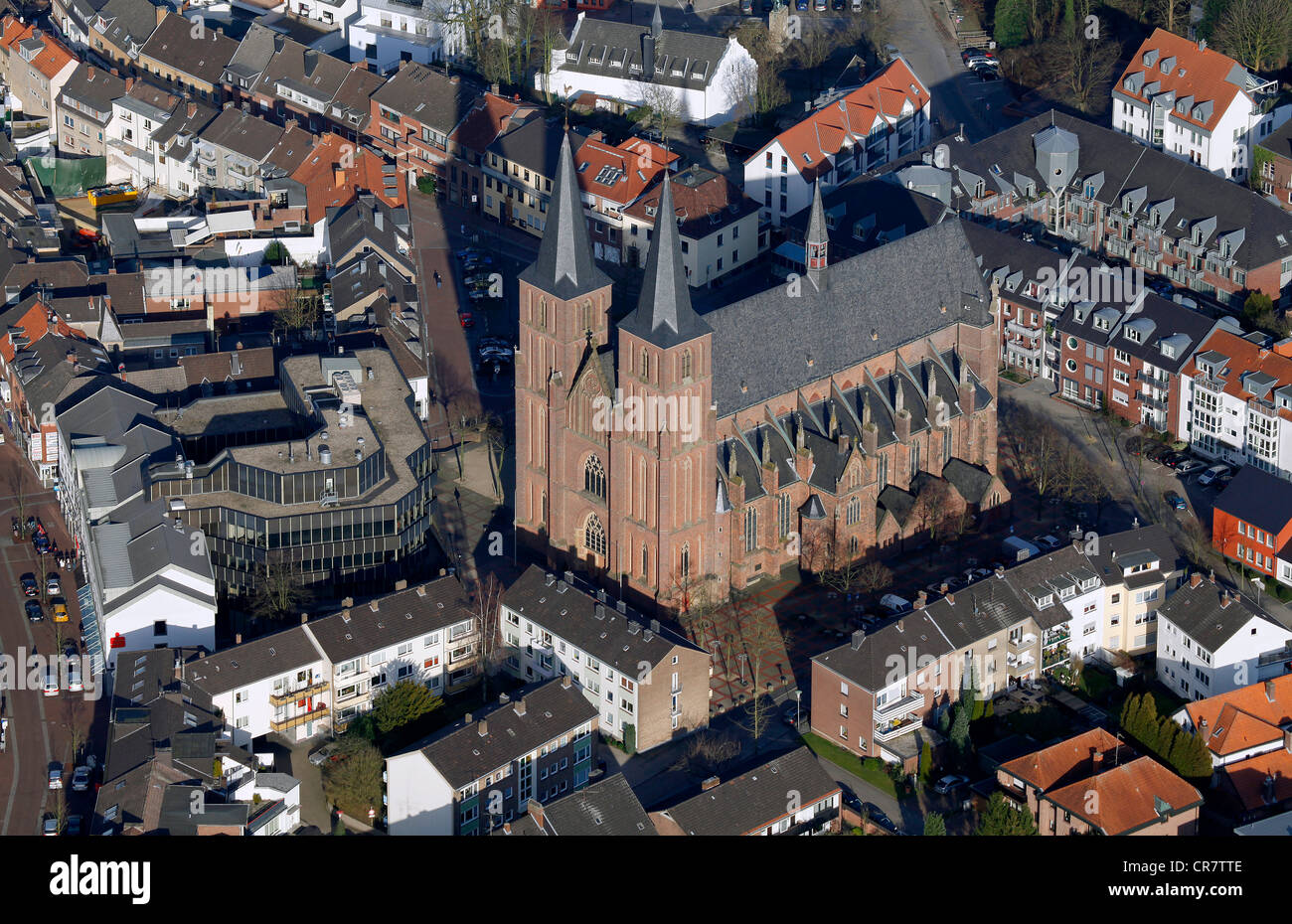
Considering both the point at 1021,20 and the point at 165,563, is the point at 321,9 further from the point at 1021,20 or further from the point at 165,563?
the point at 165,563

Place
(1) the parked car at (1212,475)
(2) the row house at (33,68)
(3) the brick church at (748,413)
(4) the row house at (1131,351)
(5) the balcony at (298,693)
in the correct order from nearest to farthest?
(5) the balcony at (298,693), (3) the brick church at (748,413), (1) the parked car at (1212,475), (4) the row house at (1131,351), (2) the row house at (33,68)

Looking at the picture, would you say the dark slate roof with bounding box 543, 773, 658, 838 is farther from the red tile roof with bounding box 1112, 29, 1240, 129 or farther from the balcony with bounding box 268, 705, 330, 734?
the red tile roof with bounding box 1112, 29, 1240, 129

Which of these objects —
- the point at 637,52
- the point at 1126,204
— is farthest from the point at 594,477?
the point at 637,52

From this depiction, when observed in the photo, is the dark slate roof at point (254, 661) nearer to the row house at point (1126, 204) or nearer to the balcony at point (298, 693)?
the balcony at point (298, 693)

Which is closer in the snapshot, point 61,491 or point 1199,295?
point 61,491

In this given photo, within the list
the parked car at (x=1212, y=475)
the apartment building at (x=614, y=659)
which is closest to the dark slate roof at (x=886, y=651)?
the apartment building at (x=614, y=659)

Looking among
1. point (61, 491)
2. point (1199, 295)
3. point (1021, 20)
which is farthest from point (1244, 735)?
point (1021, 20)

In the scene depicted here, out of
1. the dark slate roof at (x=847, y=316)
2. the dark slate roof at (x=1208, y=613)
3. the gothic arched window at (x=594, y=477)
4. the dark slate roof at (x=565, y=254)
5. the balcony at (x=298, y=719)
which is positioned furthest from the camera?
the gothic arched window at (x=594, y=477)
